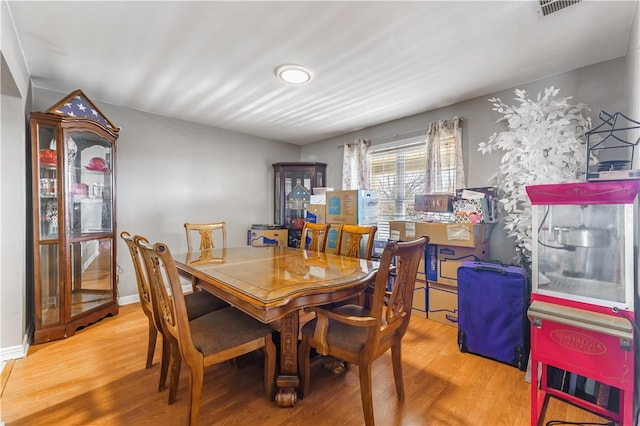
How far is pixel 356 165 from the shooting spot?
4270 millimetres

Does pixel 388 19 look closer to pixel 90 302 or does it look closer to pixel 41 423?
pixel 41 423

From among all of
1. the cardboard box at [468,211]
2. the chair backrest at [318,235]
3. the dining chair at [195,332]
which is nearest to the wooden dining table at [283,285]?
the dining chair at [195,332]

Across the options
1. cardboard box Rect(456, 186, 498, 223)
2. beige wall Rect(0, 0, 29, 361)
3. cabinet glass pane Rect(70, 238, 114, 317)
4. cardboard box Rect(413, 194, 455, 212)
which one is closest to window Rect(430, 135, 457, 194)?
cardboard box Rect(413, 194, 455, 212)

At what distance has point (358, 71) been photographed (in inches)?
97.1

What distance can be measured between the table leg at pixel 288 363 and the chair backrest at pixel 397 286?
0.53 metres

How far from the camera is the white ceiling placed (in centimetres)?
173

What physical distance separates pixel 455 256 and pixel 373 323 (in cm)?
183

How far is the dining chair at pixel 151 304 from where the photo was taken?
1743mm

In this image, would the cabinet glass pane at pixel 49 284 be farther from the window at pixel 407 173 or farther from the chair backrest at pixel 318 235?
the window at pixel 407 173

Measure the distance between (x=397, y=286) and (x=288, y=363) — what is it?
830 millimetres

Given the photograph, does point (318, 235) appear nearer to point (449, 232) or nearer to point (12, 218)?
point (449, 232)

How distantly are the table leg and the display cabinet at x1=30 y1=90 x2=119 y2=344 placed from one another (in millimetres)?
2241

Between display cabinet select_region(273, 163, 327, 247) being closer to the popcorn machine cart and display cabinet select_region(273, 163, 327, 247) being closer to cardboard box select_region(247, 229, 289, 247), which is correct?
cardboard box select_region(247, 229, 289, 247)

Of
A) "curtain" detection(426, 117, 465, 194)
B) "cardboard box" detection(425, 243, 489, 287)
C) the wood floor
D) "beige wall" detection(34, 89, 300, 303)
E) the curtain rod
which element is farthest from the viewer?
the curtain rod
